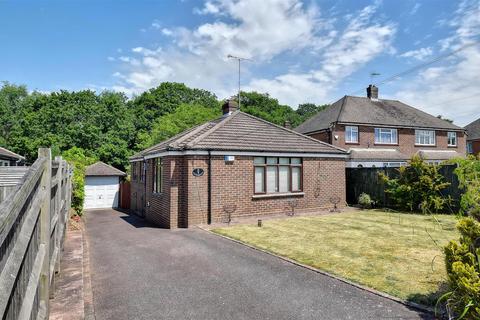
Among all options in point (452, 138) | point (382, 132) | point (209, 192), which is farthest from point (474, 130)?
point (209, 192)

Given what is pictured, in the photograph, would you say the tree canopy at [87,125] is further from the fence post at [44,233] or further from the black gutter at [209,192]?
the fence post at [44,233]

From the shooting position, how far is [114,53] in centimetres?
2055

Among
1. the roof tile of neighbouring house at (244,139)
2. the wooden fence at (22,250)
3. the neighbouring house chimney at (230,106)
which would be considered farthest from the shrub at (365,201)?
the wooden fence at (22,250)

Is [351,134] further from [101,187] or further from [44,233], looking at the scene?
[44,233]

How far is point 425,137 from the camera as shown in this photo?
98.6ft

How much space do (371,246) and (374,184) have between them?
10667 mm

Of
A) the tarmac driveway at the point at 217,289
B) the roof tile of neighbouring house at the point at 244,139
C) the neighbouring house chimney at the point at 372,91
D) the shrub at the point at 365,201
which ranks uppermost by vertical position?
the neighbouring house chimney at the point at 372,91

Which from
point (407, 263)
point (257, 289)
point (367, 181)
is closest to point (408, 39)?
point (367, 181)

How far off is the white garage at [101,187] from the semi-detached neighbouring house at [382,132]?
58.2ft

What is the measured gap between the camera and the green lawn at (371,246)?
5863 mm

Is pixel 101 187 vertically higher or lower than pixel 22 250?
lower

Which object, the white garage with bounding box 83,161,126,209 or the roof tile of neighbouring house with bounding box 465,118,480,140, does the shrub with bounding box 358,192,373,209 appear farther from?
the roof tile of neighbouring house with bounding box 465,118,480,140

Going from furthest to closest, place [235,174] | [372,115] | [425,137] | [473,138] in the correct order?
[473,138] < [425,137] < [372,115] < [235,174]

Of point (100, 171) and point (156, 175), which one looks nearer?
point (156, 175)
